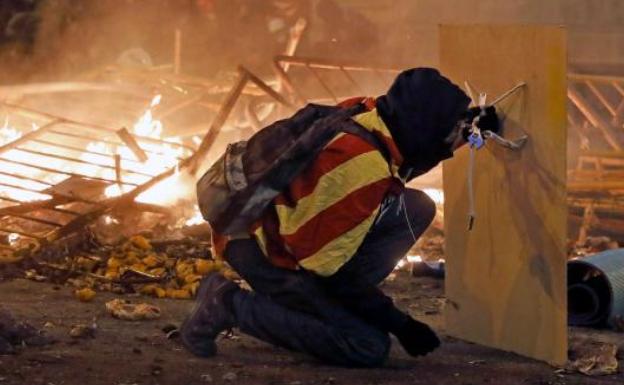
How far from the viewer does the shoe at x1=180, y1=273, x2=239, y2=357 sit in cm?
543

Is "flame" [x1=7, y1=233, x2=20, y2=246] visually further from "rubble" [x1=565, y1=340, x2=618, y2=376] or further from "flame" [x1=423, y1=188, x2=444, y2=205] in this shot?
"rubble" [x1=565, y1=340, x2=618, y2=376]

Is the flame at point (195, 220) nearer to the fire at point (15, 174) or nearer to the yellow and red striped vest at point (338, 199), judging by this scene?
the fire at point (15, 174)

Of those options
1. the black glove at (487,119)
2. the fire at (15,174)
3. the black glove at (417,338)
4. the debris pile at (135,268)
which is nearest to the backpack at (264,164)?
the black glove at (487,119)

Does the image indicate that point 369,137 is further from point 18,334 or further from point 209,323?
point 18,334

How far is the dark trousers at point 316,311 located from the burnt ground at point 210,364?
100mm

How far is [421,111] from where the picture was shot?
493 centimetres

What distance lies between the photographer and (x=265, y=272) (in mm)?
5348

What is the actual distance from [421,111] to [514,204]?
0.84 m

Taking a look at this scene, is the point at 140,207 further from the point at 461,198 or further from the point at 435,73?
the point at 435,73

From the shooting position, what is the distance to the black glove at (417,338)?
205 inches

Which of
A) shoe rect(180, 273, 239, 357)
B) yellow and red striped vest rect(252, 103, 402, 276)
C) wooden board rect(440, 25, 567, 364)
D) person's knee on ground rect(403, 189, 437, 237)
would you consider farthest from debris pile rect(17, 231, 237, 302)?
yellow and red striped vest rect(252, 103, 402, 276)

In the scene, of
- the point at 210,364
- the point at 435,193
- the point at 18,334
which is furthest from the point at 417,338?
the point at 435,193

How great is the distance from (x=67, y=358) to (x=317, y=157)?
1.45 meters

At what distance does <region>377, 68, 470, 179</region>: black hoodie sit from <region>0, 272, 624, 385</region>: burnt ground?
3.32 ft
